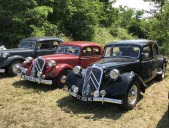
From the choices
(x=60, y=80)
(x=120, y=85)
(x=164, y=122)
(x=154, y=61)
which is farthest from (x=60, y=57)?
Result: (x=164, y=122)

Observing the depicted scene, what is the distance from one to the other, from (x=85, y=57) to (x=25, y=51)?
9.20 feet

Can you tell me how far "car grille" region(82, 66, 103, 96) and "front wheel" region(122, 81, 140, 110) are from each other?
0.74m

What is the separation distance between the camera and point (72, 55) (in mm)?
9820

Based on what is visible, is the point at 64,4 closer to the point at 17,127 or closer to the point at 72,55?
the point at 72,55

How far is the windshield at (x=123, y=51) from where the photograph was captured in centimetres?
803

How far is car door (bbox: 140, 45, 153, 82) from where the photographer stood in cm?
802

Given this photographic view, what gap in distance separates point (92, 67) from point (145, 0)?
27071mm

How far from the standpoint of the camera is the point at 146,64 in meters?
8.19

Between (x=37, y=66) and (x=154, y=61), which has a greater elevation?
(x=154, y=61)

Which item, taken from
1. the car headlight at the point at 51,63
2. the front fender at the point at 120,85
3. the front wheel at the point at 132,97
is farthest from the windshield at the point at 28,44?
the front wheel at the point at 132,97

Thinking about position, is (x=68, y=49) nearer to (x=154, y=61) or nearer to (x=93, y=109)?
(x=154, y=61)

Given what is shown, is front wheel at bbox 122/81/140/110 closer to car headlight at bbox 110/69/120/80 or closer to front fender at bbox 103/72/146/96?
front fender at bbox 103/72/146/96

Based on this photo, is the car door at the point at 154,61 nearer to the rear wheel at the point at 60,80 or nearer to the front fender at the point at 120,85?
the front fender at the point at 120,85

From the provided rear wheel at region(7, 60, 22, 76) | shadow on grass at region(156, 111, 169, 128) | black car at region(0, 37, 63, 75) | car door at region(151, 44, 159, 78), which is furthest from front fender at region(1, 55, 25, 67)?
shadow on grass at region(156, 111, 169, 128)
